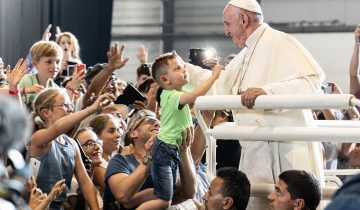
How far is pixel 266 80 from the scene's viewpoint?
4434 mm

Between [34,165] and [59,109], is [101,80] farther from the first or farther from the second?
[34,165]

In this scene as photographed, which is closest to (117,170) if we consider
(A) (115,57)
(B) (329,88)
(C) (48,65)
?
(C) (48,65)

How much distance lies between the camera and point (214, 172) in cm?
416

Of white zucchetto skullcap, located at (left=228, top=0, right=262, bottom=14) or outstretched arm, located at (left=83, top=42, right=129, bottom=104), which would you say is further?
outstretched arm, located at (left=83, top=42, right=129, bottom=104)

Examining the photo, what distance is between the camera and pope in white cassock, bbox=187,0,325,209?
13.7ft

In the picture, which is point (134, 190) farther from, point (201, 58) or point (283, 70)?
point (201, 58)

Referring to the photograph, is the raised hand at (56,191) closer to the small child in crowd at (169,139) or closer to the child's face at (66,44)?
the small child in crowd at (169,139)

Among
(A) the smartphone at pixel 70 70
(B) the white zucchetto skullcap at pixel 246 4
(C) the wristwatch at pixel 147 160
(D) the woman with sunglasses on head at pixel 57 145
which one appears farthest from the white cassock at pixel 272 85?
(A) the smartphone at pixel 70 70

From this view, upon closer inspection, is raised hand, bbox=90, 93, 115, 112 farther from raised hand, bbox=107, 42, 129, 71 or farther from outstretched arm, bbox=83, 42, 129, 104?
outstretched arm, bbox=83, 42, 129, 104

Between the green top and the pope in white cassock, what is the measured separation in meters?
0.25

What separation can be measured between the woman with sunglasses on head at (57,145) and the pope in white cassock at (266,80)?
0.67 metres

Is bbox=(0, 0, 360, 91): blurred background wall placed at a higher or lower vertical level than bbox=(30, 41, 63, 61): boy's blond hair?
lower

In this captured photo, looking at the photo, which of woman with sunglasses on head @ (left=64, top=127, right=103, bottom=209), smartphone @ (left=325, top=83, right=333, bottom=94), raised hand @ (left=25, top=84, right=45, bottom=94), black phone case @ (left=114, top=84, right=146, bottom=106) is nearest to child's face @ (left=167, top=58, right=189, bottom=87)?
woman with sunglasses on head @ (left=64, top=127, right=103, bottom=209)

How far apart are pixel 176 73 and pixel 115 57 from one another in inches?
52.3
